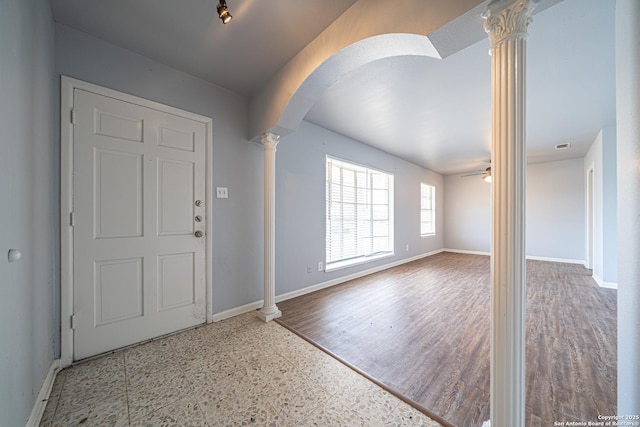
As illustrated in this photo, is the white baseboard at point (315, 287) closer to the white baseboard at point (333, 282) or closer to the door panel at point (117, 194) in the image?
the white baseboard at point (333, 282)

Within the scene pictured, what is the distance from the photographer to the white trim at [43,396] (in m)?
1.26

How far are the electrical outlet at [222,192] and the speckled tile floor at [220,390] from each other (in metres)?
1.45

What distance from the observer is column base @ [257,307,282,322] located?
99.7 inches

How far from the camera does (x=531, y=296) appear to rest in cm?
337

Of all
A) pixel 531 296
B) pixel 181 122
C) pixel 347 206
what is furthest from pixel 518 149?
pixel 531 296

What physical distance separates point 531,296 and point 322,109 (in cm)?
401

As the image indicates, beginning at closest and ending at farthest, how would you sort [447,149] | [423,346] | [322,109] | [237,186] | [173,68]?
[423,346] → [173,68] → [237,186] → [322,109] → [447,149]

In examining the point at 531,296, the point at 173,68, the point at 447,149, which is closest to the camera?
the point at 173,68

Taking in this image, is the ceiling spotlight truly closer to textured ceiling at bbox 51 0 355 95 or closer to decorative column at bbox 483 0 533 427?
textured ceiling at bbox 51 0 355 95

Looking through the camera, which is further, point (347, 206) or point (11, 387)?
point (347, 206)

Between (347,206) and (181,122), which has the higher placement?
(181,122)

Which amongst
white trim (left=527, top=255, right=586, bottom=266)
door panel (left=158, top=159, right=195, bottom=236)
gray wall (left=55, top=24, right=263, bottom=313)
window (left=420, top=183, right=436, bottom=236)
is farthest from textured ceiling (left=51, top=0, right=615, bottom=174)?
white trim (left=527, top=255, right=586, bottom=266)

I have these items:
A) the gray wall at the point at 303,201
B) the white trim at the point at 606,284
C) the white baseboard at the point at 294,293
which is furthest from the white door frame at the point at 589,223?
the gray wall at the point at 303,201

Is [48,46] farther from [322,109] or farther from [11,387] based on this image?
[322,109]
